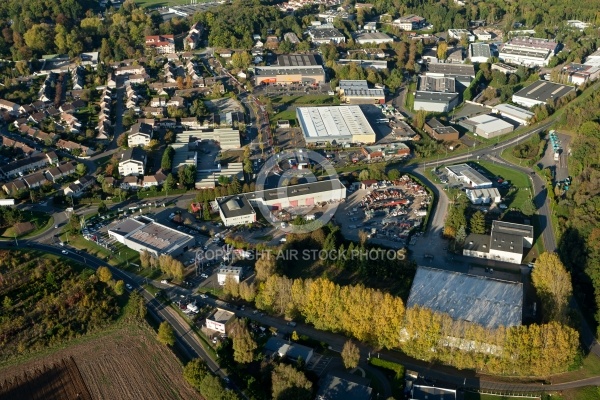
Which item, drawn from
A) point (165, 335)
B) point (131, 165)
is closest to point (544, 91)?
point (131, 165)

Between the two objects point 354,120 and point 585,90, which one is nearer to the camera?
point 354,120

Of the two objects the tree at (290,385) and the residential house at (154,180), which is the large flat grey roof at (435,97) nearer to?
the residential house at (154,180)

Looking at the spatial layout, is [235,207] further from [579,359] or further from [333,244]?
[579,359]

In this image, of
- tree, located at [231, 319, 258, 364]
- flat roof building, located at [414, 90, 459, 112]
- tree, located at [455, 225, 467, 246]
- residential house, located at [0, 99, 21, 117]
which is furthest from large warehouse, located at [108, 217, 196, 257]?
flat roof building, located at [414, 90, 459, 112]

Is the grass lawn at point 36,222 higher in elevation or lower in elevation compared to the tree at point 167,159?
lower

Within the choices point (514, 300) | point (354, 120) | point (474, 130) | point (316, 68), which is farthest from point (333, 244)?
point (316, 68)

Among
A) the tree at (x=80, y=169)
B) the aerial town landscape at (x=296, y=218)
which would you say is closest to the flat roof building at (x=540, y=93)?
the aerial town landscape at (x=296, y=218)

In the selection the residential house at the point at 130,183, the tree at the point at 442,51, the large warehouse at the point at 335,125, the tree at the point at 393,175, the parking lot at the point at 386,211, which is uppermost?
the tree at the point at 442,51

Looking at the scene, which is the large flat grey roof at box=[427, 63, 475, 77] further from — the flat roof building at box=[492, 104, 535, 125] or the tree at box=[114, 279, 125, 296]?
the tree at box=[114, 279, 125, 296]
